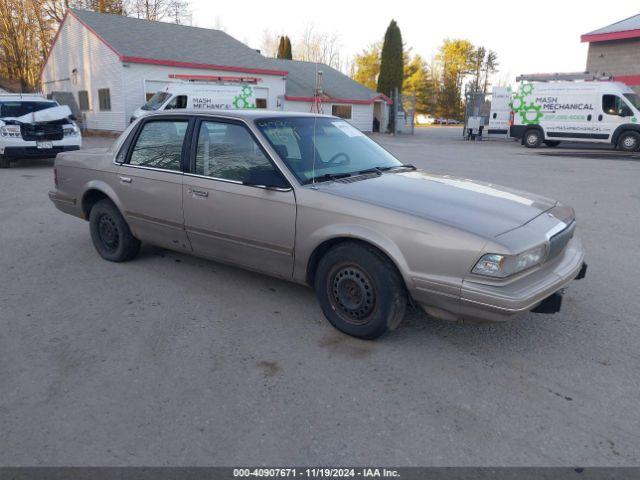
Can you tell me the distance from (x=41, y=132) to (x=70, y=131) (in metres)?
0.71

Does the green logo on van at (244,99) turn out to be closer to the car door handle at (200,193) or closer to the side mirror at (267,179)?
the car door handle at (200,193)

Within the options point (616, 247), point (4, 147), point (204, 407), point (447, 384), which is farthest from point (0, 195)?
point (616, 247)

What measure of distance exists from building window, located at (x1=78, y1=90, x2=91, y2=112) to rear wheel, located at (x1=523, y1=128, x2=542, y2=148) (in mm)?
22165

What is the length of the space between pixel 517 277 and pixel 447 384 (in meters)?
0.79

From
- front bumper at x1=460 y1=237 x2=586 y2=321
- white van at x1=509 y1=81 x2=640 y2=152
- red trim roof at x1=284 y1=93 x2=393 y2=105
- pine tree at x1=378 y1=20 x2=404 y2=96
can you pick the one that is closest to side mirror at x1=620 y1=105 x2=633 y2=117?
white van at x1=509 y1=81 x2=640 y2=152

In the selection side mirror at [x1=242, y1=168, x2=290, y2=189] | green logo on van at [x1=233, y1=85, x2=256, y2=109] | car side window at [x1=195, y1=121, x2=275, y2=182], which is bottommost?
side mirror at [x1=242, y1=168, x2=290, y2=189]

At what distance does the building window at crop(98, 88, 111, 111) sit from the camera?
25047mm

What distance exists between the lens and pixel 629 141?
64.7 ft

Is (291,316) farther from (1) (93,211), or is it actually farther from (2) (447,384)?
(1) (93,211)

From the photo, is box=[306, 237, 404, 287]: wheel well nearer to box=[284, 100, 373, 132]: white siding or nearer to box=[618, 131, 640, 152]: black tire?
box=[618, 131, 640, 152]: black tire

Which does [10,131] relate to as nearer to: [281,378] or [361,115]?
[281,378]

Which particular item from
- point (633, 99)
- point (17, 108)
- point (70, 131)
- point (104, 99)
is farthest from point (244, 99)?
point (633, 99)

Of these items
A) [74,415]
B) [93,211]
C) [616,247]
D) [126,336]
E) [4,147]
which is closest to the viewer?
[74,415]

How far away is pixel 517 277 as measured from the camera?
3.11 metres
